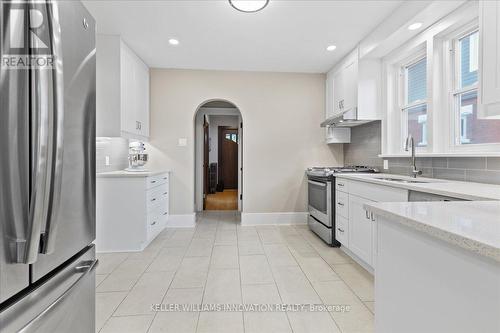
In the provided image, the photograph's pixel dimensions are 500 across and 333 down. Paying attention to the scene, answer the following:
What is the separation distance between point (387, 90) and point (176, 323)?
3403 mm

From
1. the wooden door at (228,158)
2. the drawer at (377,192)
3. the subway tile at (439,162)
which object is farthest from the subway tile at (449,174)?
the wooden door at (228,158)

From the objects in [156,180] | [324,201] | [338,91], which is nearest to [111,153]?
[156,180]

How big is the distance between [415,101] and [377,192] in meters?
1.36

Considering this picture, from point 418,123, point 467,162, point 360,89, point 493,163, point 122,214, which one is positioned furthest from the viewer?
point 360,89

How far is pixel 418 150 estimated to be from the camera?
8.98 ft

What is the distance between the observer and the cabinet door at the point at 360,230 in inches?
93.4

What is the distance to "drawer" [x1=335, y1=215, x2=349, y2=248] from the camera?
282cm

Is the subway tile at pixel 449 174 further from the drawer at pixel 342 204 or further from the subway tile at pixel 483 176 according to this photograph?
the drawer at pixel 342 204

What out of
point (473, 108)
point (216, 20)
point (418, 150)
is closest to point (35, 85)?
point (216, 20)

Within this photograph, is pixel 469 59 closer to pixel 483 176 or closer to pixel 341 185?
pixel 483 176

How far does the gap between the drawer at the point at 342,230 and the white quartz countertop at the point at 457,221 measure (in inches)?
73.2

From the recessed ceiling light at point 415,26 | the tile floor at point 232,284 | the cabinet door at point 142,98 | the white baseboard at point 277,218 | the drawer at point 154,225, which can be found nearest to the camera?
the tile floor at point 232,284

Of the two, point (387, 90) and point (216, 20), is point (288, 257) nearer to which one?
point (387, 90)

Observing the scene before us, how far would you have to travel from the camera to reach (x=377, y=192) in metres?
2.25
